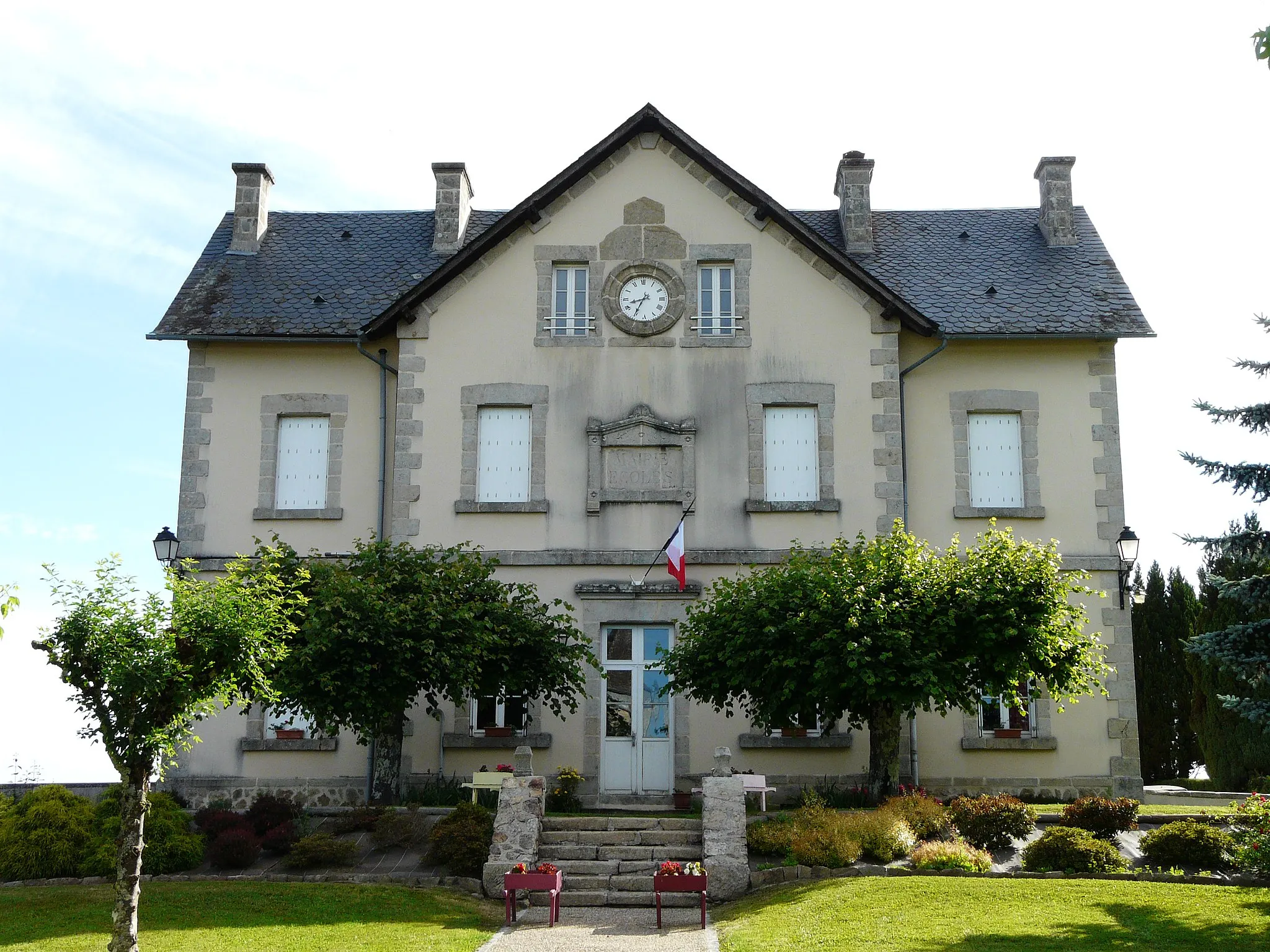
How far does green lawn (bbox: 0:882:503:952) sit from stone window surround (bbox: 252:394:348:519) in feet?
23.6

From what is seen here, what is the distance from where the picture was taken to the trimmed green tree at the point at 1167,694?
29734 millimetres

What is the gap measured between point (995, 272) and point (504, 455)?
913 cm

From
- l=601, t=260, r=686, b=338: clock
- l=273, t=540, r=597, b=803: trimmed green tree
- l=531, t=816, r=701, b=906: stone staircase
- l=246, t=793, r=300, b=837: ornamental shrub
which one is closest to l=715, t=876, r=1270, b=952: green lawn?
l=531, t=816, r=701, b=906: stone staircase

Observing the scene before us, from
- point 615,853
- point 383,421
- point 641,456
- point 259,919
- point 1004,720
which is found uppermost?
point 383,421

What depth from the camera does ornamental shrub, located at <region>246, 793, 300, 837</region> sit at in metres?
17.3

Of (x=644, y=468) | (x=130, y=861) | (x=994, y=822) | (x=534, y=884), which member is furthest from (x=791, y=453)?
(x=130, y=861)

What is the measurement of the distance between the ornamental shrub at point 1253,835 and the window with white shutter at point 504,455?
10.8 m

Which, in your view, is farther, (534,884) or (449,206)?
(449,206)

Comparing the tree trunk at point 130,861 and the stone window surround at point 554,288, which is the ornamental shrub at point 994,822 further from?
the tree trunk at point 130,861

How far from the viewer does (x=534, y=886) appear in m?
14.2

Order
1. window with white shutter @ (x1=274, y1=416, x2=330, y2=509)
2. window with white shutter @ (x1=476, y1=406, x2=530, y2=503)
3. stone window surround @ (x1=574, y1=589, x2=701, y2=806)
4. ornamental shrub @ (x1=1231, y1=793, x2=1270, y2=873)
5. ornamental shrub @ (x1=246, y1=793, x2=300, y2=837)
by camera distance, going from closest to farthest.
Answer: ornamental shrub @ (x1=1231, y1=793, x2=1270, y2=873) < ornamental shrub @ (x1=246, y1=793, x2=300, y2=837) < stone window surround @ (x1=574, y1=589, x2=701, y2=806) < window with white shutter @ (x1=476, y1=406, x2=530, y2=503) < window with white shutter @ (x1=274, y1=416, x2=330, y2=509)

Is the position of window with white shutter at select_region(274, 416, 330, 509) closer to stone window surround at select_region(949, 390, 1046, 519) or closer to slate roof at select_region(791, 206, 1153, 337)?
slate roof at select_region(791, 206, 1153, 337)

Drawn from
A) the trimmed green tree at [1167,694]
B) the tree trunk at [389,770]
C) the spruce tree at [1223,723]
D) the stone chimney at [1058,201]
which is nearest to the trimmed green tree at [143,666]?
the tree trunk at [389,770]

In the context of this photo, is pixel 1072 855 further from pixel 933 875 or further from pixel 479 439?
pixel 479 439
